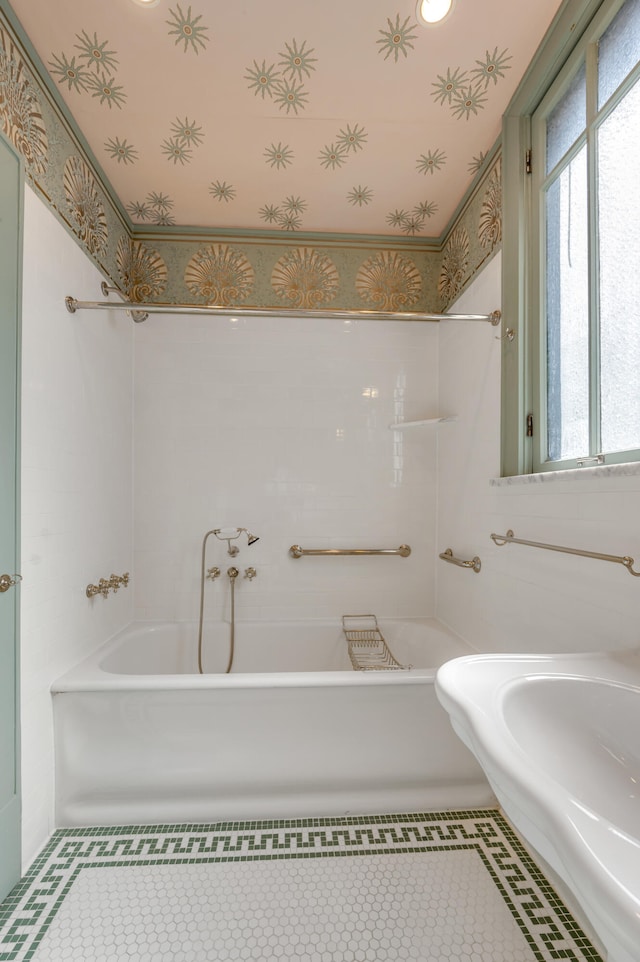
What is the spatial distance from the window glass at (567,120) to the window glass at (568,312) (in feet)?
0.27

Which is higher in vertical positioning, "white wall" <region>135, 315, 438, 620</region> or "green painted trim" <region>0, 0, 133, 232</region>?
"green painted trim" <region>0, 0, 133, 232</region>

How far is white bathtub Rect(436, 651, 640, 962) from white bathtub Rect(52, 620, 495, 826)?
882 millimetres

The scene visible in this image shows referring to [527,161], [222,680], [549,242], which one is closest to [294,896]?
[222,680]

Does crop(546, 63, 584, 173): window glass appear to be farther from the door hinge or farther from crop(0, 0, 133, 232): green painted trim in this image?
crop(0, 0, 133, 232): green painted trim

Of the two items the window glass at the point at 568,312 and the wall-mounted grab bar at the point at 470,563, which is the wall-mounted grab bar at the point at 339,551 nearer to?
the wall-mounted grab bar at the point at 470,563

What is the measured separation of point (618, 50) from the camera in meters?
1.33

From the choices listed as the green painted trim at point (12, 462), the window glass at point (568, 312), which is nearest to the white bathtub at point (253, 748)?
the green painted trim at point (12, 462)

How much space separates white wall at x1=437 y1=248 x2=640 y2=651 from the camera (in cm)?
120

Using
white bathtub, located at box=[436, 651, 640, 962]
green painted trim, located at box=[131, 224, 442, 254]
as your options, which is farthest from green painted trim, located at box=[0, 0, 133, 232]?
white bathtub, located at box=[436, 651, 640, 962]

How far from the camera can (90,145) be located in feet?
6.38

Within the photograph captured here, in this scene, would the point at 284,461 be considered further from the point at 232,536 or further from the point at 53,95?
the point at 53,95

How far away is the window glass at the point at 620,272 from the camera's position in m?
1.26

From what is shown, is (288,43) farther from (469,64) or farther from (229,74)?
(469,64)

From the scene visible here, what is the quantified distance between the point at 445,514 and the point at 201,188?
1.96 metres
